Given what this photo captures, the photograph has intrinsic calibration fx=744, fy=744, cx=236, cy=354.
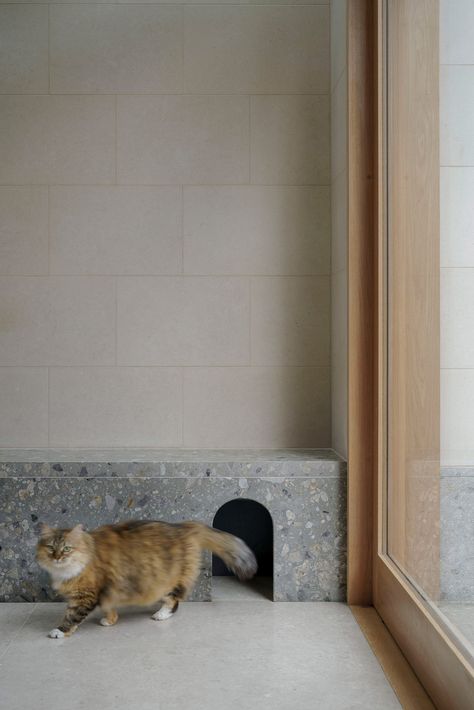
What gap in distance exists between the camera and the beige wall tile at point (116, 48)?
2828 mm

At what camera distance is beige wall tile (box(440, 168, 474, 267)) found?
1.61 metres

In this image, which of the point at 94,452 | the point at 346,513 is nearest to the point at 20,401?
the point at 94,452

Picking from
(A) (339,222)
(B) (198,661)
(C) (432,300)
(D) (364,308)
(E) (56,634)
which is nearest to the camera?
(C) (432,300)

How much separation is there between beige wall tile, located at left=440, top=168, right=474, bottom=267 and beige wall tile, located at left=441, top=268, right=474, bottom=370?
3 cm

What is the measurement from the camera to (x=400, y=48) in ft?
7.11

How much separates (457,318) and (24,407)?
69.3 inches

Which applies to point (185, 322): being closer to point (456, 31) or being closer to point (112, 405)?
point (112, 405)

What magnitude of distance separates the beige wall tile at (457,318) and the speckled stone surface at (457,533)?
0.25 metres

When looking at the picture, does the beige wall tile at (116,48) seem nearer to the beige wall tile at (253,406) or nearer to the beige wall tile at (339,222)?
the beige wall tile at (339,222)

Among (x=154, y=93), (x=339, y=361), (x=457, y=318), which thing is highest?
(x=154, y=93)

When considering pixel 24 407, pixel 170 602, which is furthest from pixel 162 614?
pixel 24 407

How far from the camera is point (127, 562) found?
2309 mm

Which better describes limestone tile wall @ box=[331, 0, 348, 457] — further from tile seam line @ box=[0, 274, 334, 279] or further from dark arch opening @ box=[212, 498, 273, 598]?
dark arch opening @ box=[212, 498, 273, 598]

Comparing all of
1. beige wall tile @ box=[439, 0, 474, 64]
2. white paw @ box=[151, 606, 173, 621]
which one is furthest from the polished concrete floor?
beige wall tile @ box=[439, 0, 474, 64]
